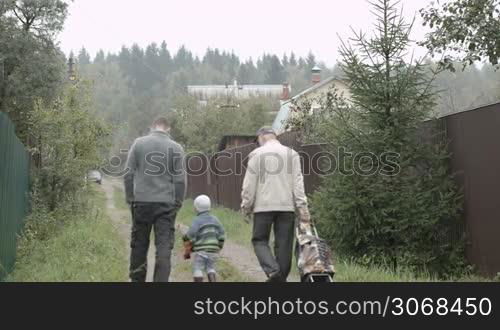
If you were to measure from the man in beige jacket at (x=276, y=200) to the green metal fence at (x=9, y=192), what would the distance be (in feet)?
11.3

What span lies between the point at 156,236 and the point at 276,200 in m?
1.34

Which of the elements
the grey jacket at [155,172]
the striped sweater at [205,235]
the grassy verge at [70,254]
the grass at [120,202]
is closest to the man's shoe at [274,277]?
the striped sweater at [205,235]

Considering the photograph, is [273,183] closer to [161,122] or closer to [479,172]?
[161,122]

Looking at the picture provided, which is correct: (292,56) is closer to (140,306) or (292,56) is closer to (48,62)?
(48,62)

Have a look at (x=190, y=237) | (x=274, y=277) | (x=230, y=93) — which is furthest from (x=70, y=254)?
(x=230, y=93)

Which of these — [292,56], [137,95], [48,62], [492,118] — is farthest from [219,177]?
[292,56]

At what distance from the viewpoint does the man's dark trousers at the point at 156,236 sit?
7266 mm

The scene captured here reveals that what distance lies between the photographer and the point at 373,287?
634 cm

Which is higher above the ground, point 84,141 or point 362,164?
point 84,141

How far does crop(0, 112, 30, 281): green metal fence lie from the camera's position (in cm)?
913

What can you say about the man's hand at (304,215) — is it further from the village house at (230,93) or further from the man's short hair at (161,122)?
the village house at (230,93)

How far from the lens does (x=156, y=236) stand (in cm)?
736

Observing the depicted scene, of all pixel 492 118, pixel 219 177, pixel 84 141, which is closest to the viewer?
pixel 492 118

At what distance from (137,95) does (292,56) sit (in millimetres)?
56051
